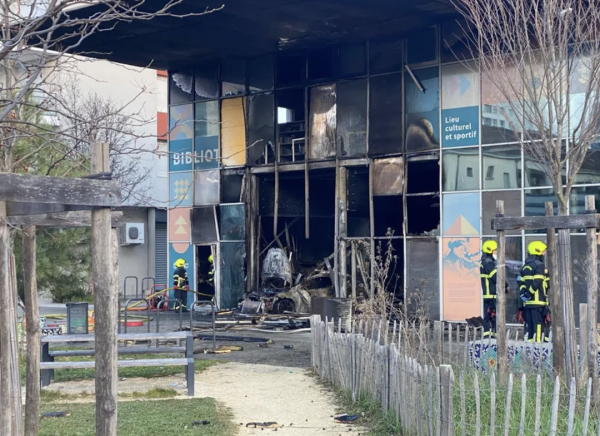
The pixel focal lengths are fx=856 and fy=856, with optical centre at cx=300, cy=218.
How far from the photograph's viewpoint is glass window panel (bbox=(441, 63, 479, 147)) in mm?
21766

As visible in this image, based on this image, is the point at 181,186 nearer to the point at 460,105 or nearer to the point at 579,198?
the point at 460,105

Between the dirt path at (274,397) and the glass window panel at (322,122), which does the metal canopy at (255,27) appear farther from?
the dirt path at (274,397)

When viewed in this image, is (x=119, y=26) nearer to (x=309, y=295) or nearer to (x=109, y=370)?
(x=309, y=295)

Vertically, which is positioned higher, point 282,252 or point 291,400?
point 282,252

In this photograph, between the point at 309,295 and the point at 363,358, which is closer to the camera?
the point at 363,358

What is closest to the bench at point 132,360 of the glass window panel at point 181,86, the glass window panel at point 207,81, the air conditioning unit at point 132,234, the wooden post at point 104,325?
the wooden post at point 104,325

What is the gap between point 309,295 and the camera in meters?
25.7

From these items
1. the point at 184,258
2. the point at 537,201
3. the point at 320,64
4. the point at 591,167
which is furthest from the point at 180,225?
the point at 591,167

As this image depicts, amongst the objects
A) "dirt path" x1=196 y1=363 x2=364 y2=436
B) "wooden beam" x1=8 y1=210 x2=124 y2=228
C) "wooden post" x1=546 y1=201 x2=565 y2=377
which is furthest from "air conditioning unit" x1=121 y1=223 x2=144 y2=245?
"wooden post" x1=546 y1=201 x2=565 y2=377

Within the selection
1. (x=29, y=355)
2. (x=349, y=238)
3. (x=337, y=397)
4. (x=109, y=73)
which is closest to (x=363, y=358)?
(x=337, y=397)

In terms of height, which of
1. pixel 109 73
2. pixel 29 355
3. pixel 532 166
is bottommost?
pixel 29 355

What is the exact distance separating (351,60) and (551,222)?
52.0 feet

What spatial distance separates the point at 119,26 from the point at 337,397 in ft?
47.7

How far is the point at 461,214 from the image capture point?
22031 millimetres
